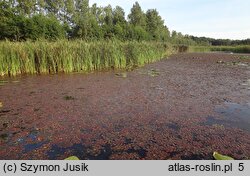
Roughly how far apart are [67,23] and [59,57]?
31.7m

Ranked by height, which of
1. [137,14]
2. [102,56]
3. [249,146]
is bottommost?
[249,146]

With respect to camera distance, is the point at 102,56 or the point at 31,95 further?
the point at 102,56

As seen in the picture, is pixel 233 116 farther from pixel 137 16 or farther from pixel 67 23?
pixel 137 16

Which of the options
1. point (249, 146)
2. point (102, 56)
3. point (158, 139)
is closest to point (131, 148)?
point (158, 139)

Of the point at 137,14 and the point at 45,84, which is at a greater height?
the point at 137,14

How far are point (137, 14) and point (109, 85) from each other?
39250 millimetres

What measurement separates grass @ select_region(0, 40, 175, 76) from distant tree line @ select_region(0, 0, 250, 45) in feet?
4.97

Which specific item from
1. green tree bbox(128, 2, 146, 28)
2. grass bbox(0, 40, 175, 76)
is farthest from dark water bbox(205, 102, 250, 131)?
green tree bbox(128, 2, 146, 28)

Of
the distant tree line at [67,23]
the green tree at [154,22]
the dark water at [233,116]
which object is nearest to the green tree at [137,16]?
the distant tree line at [67,23]

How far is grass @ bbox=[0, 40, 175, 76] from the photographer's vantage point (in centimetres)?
833

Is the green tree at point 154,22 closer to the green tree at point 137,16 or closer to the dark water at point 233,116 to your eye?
the green tree at point 137,16

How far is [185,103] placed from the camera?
4629 millimetres

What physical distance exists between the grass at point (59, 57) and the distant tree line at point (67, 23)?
1516 millimetres
